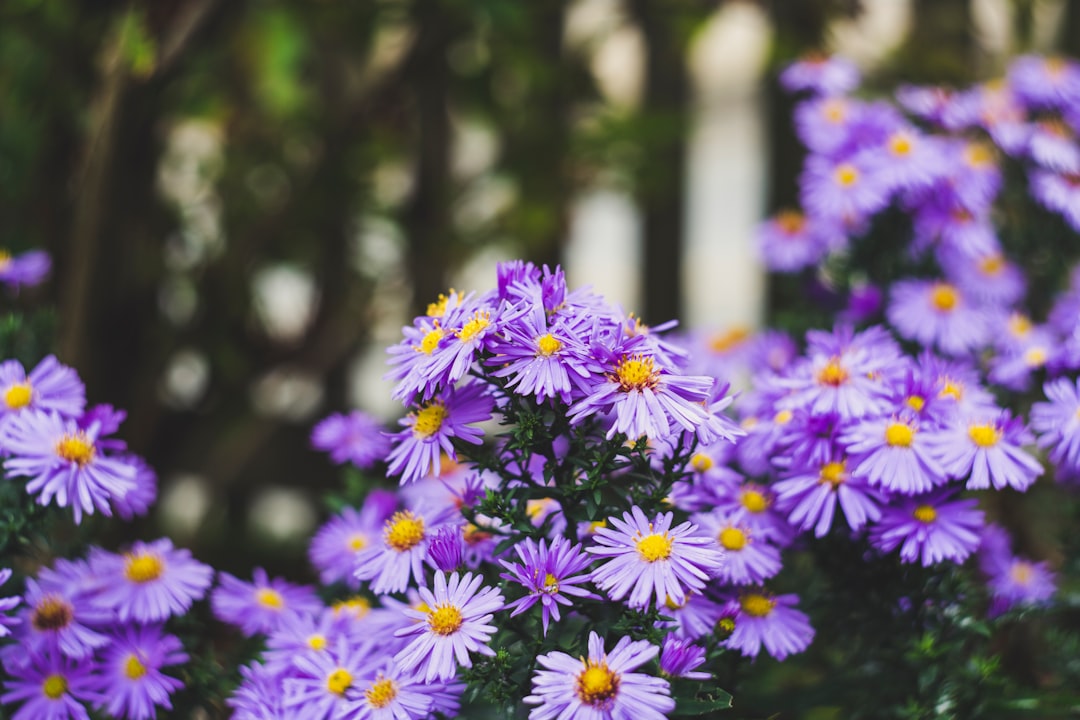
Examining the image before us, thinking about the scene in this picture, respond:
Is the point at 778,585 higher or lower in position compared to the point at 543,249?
lower

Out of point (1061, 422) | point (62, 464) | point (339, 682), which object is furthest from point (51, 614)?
point (1061, 422)

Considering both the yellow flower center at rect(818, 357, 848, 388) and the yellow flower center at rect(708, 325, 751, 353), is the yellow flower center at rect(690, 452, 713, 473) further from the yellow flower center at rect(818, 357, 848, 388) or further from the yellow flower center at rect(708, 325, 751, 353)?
the yellow flower center at rect(708, 325, 751, 353)

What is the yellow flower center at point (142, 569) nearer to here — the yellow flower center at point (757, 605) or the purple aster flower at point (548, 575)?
the purple aster flower at point (548, 575)

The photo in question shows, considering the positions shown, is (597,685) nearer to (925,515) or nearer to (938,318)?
(925,515)

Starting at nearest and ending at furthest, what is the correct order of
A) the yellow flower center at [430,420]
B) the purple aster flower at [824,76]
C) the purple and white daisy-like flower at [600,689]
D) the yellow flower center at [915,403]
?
1. the purple and white daisy-like flower at [600,689]
2. the yellow flower center at [430,420]
3. the yellow flower center at [915,403]
4. the purple aster flower at [824,76]

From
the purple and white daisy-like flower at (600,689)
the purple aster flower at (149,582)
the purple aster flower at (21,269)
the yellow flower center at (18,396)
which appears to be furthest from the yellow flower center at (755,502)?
the purple aster flower at (21,269)

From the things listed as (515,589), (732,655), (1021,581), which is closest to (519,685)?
(515,589)

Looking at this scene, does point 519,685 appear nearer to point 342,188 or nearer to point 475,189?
point 342,188

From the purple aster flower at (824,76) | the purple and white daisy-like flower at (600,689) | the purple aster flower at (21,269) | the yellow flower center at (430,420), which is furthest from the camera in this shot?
the purple aster flower at (824,76)
